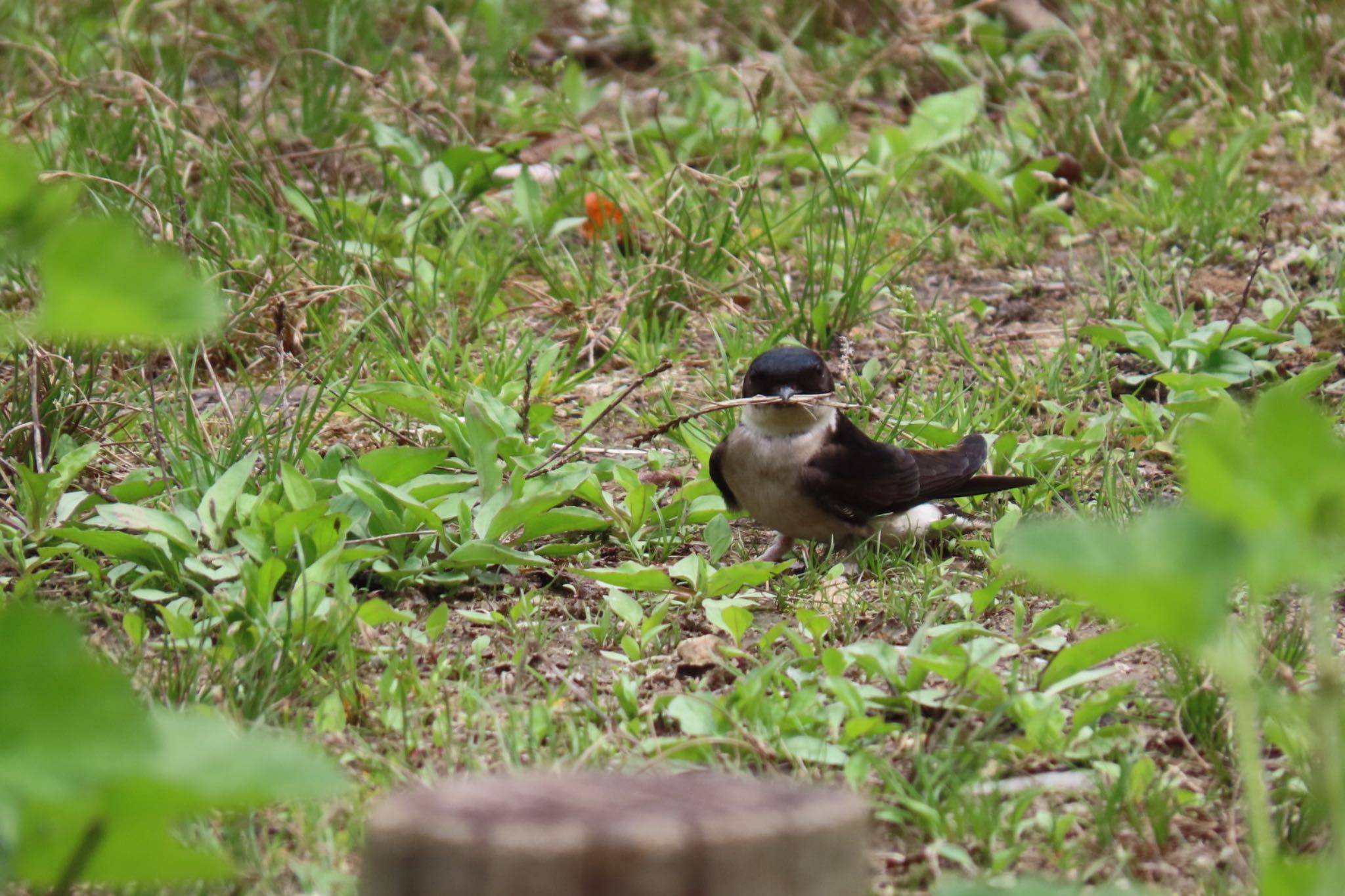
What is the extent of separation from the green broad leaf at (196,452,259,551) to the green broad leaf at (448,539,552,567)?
0.54 meters

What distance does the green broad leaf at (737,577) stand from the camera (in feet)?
12.5

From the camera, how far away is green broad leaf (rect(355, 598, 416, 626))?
11.0 feet

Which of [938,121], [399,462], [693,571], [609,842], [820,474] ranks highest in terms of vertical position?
[938,121]

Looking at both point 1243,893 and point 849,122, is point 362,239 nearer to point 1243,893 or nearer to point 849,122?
point 849,122

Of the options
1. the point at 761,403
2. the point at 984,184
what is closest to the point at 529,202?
the point at 984,184

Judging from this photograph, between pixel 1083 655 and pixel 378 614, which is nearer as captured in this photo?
pixel 1083 655

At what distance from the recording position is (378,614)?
3.37 metres

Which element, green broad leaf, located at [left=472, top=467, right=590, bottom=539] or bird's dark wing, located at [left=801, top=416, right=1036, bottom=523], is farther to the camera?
bird's dark wing, located at [left=801, top=416, right=1036, bottom=523]

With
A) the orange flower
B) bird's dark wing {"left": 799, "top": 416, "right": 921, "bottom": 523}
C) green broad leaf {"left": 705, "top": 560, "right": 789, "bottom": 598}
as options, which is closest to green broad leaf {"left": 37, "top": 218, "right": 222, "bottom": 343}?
green broad leaf {"left": 705, "top": 560, "right": 789, "bottom": 598}

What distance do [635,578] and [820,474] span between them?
81 cm

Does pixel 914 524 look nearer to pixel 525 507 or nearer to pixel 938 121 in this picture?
pixel 525 507

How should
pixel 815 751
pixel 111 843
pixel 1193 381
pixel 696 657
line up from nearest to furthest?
pixel 111 843 → pixel 815 751 → pixel 696 657 → pixel 1193 381

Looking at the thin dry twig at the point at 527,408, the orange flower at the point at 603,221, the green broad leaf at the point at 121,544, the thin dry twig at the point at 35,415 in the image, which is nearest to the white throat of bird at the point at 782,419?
the thin dry twig at the point at 527,408

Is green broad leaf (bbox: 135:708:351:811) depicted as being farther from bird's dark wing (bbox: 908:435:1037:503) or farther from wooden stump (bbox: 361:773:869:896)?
bird's dark wing (bbox: 908:435:1037:503)
